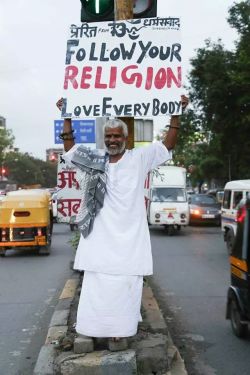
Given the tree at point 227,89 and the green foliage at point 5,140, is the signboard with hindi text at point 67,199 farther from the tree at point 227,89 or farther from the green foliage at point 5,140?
the green foliage at point 5,140

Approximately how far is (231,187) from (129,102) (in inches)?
400

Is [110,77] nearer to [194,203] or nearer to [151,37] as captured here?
[151,37]

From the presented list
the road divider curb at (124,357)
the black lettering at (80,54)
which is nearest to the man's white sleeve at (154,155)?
the black lettering at (80,54)

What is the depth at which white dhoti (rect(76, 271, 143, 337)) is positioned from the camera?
439 cm

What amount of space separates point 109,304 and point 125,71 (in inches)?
84.9

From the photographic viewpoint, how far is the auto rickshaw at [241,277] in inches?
228

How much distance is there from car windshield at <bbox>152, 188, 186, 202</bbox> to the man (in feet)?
57.4

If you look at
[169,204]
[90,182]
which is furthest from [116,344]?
[169,204]

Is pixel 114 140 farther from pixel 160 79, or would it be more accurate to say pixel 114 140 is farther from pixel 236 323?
pixel 236 323

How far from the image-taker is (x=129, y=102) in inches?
203

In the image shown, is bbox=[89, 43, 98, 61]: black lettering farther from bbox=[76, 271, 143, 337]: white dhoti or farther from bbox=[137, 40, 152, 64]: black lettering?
bbox=[76, 271, 143, 337]: white dhoti

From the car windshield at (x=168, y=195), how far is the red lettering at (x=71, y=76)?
55.6 feet

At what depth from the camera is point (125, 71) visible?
17.1 ft

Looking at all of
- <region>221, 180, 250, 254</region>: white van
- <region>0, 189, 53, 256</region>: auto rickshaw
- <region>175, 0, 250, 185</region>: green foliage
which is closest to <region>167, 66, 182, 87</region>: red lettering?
<region>221, 180, 250, 254</region>: white van
